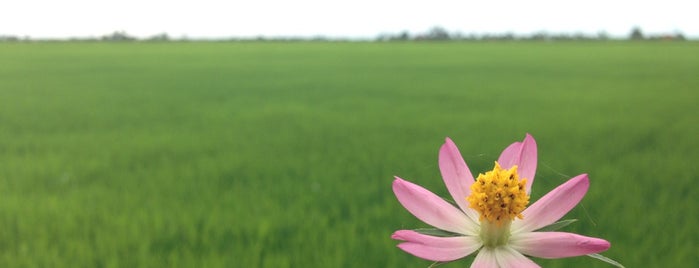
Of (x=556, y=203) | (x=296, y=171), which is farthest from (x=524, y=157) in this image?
(x=296, y=171)

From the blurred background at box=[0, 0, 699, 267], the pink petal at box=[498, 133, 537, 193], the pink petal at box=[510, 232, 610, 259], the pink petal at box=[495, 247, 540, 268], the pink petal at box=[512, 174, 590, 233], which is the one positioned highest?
the pink petal at box=[498, 133, 537, 193]

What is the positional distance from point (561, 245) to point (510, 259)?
0.02 metres

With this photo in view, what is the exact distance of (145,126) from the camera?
602cm

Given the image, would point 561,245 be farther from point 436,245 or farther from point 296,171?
point 296,171

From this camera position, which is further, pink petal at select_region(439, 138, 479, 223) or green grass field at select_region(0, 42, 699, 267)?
green grass field at select_region(0, 42, 699, 267)

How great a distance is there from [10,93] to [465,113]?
716 cm

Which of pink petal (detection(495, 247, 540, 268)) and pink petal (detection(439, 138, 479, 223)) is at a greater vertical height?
pink petal (detection(439, 138, 479, 223))

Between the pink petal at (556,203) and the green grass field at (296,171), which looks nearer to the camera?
the pink petal at (556,203)

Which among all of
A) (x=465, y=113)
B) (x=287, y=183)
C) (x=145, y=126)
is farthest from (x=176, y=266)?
(x=465, y=113)

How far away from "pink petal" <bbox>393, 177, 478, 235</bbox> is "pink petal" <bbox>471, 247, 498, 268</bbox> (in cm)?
2

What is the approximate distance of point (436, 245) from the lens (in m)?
0.23

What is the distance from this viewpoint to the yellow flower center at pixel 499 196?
0.28m

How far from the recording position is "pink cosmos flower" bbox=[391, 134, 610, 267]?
22 cm

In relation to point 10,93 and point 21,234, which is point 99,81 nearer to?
point 10,93
